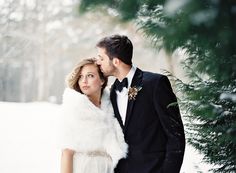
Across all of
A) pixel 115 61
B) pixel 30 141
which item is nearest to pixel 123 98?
pixel 115 61

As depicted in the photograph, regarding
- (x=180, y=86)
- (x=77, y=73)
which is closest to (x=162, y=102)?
(x=180, y=86)

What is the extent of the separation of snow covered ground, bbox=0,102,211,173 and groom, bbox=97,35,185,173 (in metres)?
1.98

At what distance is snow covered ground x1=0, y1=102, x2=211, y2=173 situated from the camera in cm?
377

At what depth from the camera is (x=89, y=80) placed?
5.96ft

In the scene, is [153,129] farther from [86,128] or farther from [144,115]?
[86,128]

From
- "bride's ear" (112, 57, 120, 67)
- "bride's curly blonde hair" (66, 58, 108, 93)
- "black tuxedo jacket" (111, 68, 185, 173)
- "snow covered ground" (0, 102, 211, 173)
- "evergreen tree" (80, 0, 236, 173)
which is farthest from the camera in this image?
"snow covered ground" (0, 102, 211, 173)

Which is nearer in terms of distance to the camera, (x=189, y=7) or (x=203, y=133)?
(x=189, y=7)

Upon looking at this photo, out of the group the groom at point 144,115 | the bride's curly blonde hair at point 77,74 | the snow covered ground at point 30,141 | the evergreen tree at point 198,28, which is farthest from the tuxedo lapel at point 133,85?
the snow covered ground at point 30,141

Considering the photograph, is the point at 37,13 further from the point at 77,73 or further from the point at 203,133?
the point at 203,133

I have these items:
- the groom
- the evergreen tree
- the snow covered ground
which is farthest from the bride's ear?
the snow covered ground

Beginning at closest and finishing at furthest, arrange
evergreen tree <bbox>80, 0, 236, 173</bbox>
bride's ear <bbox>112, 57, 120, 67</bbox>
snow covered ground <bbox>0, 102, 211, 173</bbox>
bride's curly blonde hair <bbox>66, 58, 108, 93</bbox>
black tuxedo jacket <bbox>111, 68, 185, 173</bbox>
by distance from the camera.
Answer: evergreen tree <bbox>80, 0, 236, 173</bbox> < black tuxedo jacket <bbox>111, 68, 185, 173</bbox> < bride's ear <bbox>112, 57, 120, 67</bbox> < bride's curly blonde hair <bbox>66, 58, 108, 93</bbox> < snow covered ground <bbox>0, 102, 211, 173</bbox>

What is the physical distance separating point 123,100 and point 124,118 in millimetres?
79

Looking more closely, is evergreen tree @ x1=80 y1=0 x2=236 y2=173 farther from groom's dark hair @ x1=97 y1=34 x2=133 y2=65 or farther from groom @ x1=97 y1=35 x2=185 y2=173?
groom's dark hair @ x1=97 y1=34 x2=133 y2=65

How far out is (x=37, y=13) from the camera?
4.07 meters
